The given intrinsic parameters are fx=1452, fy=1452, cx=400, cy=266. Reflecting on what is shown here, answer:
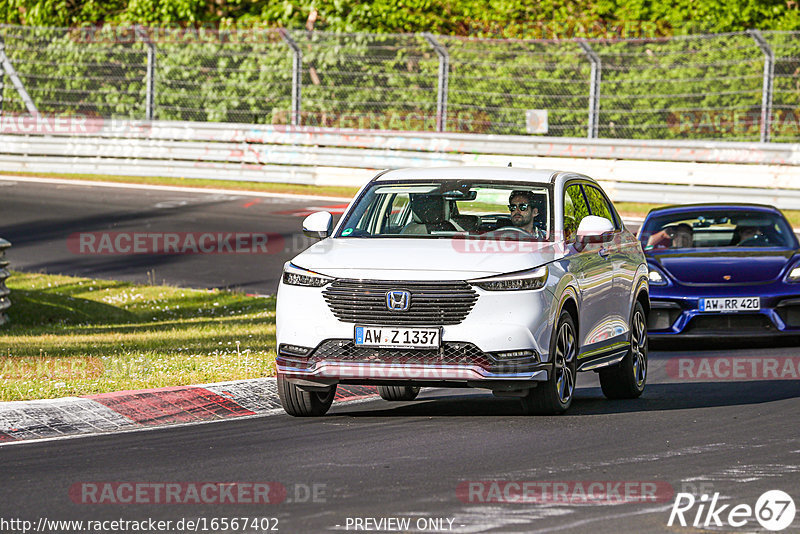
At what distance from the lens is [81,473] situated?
7.60 metres

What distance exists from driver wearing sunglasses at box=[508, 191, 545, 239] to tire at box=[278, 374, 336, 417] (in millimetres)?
1755

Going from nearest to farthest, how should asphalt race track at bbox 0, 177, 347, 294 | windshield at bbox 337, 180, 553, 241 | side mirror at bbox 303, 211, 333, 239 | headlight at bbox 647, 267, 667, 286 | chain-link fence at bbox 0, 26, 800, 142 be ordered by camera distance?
windshield at bbox 337, 180, 553, 241 → side mirror at bbox 303, 211, 333, 239 → headlight at bbox 647, 267, 667, 286 → asphalt race track at bbox 0, 177, 347, 294 → chain-link fence at bbox 0, 26, 800, 142

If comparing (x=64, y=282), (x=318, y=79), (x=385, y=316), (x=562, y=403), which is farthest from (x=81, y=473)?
(x=318, y=79)

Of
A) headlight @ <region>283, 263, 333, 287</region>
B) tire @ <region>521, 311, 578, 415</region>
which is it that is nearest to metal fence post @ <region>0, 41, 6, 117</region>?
headlight @ <region>283, 263, 333, 287</region>

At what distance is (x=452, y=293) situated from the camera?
9.05 metres

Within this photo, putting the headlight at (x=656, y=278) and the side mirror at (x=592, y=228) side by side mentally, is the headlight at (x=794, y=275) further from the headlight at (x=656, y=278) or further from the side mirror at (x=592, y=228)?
the side mirror at (x=592, y=228)

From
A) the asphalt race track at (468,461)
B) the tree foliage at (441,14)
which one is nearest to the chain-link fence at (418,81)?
the tree foliage at (441,14)

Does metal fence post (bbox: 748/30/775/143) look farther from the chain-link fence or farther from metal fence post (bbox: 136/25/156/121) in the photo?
metal fence post (bbox: 136/25/156/121)

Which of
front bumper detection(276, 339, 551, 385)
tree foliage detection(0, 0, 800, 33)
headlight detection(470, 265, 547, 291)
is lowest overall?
front bumper detection(276, 339, 551, 385)

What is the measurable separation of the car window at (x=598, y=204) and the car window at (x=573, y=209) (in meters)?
0.22

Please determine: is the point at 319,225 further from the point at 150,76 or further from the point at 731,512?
the point at 150,76

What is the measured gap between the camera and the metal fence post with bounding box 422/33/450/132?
28.5m

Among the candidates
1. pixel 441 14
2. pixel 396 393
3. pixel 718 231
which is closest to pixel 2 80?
pixel 441 14

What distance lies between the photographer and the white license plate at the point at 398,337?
29.6ft
